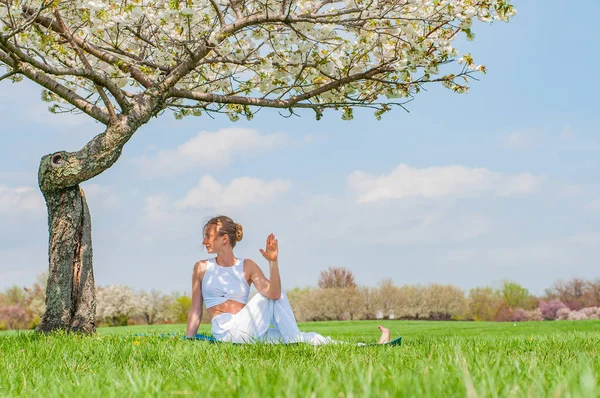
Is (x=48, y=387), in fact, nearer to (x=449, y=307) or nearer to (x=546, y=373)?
(x=546, y=373)

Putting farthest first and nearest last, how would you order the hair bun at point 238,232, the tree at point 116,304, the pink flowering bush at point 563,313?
1. the pink flowering bush at point 563,313
2. the tree at point 116,304
3. the hair bun at point 238,232

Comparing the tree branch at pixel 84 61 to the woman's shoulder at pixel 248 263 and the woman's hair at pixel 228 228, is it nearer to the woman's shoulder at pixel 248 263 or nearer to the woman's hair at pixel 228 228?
the woman's hair at pixel 228 228

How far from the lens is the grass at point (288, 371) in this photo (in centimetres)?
253

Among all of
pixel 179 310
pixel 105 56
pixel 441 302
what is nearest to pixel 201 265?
pixel 105 56

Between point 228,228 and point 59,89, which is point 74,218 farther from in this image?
point 228,228

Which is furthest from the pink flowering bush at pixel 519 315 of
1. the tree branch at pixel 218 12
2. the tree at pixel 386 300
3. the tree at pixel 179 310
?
the tree branch at pixel 218 12

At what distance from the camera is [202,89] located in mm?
10375

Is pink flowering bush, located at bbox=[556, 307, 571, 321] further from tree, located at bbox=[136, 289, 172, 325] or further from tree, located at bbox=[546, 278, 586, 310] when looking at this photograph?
tree, located at bbox=[136, 289, 172, 325]

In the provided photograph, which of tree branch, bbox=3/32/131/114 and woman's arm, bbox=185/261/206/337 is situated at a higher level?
tree branch, bbox=3/32/131/114

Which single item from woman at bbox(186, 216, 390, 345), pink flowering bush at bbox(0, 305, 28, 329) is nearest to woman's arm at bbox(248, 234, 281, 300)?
woman at bbox(186, 216, 390, 345)

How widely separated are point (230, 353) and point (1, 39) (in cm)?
517

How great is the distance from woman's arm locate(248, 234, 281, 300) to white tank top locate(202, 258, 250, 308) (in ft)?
0.59

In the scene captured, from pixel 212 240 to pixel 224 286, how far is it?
0.65 metres

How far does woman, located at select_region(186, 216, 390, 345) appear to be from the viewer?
23.1ft
